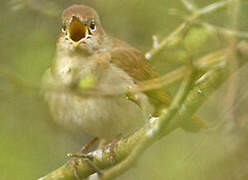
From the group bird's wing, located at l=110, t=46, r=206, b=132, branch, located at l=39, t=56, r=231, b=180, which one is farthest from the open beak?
branch, located at l=39, t=56, r=231, b=180

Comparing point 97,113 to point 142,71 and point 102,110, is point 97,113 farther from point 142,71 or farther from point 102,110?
point 142,71

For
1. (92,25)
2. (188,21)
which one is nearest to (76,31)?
(92,25)

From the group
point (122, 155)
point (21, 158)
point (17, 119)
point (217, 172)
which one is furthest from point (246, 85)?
point (17, 119)

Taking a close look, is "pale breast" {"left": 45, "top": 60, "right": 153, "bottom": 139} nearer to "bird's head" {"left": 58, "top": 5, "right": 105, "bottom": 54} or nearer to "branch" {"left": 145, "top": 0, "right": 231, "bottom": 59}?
"bird's head" {"left": 58, "top": 5, "right": 105, "bottom": 54}

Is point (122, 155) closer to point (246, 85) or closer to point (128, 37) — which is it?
point (246, 85)

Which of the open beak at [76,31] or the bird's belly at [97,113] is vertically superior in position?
the open beak at [76,31]

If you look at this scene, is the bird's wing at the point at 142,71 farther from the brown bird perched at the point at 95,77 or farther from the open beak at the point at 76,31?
the open beak at the point at 76,31

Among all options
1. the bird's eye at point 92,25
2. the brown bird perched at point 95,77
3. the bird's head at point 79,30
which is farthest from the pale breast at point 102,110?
the bird's eye at point 92,25
